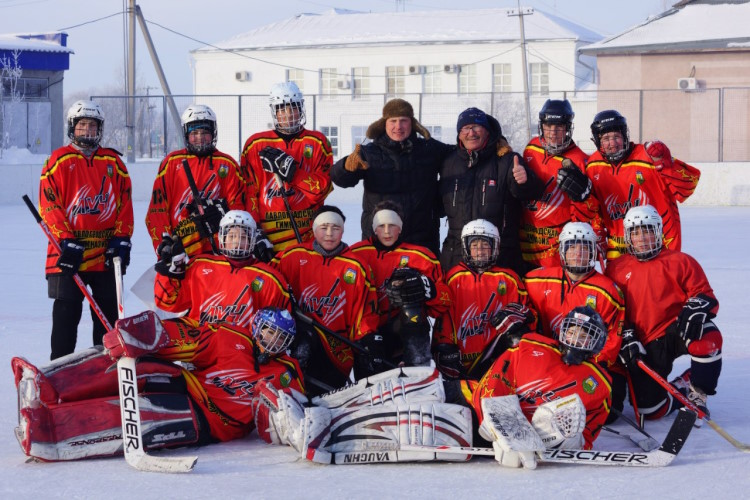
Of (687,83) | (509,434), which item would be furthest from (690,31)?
(509,434)

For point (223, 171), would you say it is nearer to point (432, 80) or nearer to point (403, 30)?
point (432, 80)

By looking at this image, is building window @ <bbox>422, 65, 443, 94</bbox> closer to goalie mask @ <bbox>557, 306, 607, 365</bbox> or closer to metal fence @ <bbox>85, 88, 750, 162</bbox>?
metal fence @ <bbox>85, 88, 750, 162</bbox>

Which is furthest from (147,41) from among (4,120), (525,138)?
(525,138)

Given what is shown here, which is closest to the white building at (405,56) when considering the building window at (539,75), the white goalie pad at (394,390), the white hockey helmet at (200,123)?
the building window at (539,75)

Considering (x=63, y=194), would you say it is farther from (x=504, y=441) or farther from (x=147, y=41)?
(x=147, y=41)

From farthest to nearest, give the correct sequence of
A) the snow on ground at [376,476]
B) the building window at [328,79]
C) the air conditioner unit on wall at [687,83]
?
the building window at [328,79] < the air conditioner unit on wall at [687,83] < the snow on ground at [376,476]

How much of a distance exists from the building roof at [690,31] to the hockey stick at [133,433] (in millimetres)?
17287

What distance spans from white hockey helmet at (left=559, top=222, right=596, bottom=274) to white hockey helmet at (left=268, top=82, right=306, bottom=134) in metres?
1.34

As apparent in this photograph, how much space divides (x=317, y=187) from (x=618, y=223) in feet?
4.44

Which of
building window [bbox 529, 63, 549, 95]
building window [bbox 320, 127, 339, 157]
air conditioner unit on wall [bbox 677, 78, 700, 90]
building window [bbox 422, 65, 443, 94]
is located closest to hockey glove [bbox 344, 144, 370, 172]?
air conditioner unit on wall [bbox 677, 78, 700, 90]

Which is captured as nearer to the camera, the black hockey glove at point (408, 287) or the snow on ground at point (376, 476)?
the snow on ground at point (376, 476)

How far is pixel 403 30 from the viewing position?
31172 millimetres

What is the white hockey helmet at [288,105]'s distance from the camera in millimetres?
4633

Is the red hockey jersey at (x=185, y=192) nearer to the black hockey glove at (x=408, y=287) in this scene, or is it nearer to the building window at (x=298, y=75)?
the black hockey glove at (x=408, y=287)
